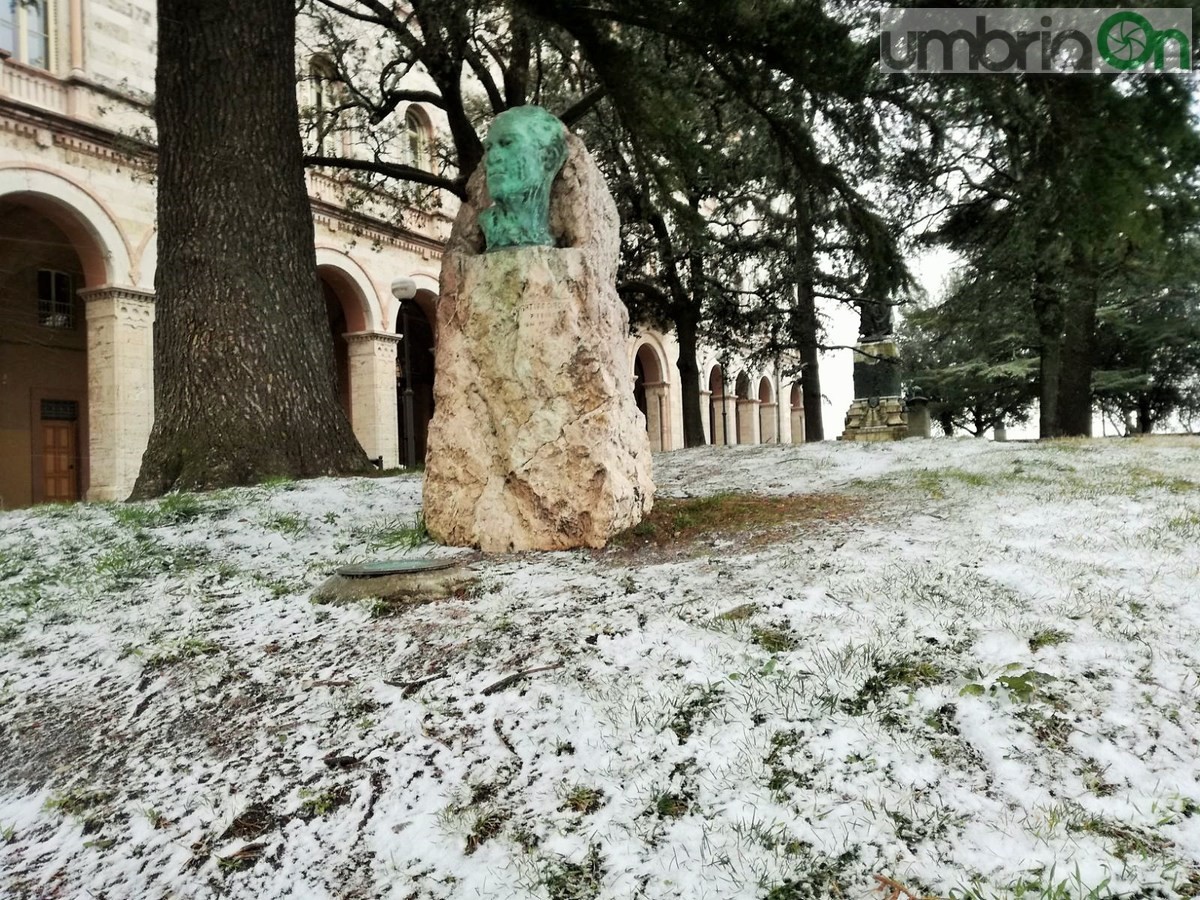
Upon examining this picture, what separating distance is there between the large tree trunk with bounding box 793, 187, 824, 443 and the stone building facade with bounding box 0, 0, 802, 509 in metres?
1.28

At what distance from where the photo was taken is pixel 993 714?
1925mm

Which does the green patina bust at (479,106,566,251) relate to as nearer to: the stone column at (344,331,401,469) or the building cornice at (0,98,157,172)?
the building cornice at (0,98,157,172)

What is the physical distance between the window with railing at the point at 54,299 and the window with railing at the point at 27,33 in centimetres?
416

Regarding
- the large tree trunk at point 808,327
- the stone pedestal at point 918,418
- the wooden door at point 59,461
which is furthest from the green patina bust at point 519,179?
the wooden door at point 59,461

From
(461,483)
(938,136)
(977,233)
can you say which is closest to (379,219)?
(977,233)

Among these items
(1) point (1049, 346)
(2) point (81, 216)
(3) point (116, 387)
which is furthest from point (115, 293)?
(1) point (1049, 346)

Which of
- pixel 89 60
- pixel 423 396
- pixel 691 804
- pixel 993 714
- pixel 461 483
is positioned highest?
pixel 89 60

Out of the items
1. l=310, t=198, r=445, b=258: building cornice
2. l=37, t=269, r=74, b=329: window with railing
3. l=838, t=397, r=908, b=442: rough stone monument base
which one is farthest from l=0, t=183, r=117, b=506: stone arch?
l=838, t=397, r=908, b=442: rough stone monument base

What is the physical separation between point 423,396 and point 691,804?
20891mm

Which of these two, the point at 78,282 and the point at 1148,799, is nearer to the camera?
the point at 1148,799

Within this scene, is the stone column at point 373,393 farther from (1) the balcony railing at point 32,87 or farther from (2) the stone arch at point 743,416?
(2) the stone arch at point 743,416

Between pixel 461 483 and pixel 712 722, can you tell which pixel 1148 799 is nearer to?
pixel 712 722

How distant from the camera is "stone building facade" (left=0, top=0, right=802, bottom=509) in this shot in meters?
11.2

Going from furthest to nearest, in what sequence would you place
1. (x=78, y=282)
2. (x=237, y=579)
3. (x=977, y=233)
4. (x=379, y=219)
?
(x=379, y=219), (x=78, y=282), (x=977, y=233), (x=237, y=579)
